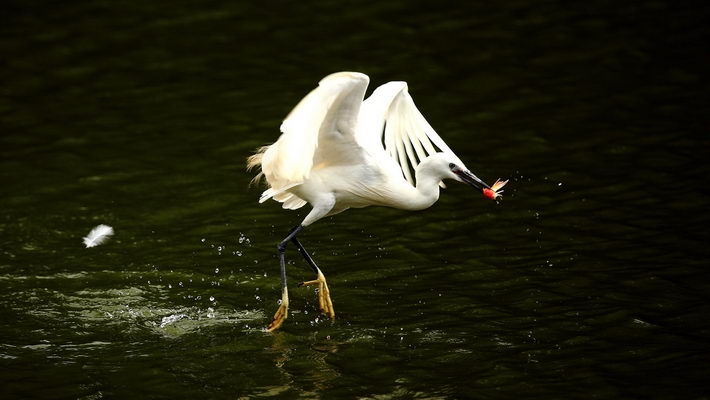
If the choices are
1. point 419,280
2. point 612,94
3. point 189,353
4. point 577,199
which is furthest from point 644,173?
point 189,353

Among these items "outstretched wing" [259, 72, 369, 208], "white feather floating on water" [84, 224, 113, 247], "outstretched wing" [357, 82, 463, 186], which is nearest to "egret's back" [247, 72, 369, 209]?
"outstretched wing" [259, 72, 369, 208]

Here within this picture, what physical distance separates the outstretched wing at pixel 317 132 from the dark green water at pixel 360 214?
1114 mm

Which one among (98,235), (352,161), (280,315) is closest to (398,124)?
(352,161)

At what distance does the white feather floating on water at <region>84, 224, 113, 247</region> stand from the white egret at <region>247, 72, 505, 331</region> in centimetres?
178

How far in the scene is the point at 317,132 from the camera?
718cm

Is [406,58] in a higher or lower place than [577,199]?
higher

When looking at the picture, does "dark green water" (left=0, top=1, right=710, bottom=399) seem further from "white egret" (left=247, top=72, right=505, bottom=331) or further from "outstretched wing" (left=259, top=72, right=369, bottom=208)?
"outstretched wing" (left=259, top=72, right=369, bottom=208)

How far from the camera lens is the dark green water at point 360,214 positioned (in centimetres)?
725

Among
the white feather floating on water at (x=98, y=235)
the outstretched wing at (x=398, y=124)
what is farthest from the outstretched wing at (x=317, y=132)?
the white feather floating on water at (x=98, y=235)

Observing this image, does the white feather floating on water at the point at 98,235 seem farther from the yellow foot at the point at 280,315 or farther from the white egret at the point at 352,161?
the yellow foot at the point at 280,315

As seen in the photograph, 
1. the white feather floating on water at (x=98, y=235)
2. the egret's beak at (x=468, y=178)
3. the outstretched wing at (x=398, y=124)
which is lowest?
the white feather floating on water at (x=98, y=235)

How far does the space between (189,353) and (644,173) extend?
475 cm

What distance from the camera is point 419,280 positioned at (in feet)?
28.3

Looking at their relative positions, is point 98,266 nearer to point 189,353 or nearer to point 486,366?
point 189,353
